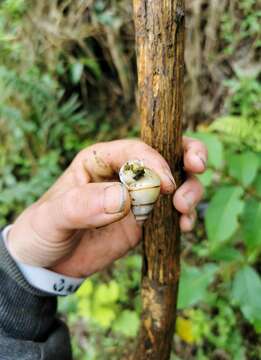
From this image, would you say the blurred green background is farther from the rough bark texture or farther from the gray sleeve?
the gray sleeve

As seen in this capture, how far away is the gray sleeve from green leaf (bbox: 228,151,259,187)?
75 centimetres

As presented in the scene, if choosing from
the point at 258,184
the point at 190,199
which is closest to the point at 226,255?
the point at 258,184

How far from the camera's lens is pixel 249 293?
4.69ft

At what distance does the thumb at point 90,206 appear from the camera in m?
0.82

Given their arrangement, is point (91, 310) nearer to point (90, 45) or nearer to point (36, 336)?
point (36, 336)

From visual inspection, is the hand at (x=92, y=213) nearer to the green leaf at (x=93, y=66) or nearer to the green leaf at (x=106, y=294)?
the green leaf at (x=106, y=294)

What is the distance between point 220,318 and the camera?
197 cm

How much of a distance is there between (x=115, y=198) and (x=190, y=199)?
0.90ft

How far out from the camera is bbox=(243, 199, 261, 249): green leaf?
1.34 meters

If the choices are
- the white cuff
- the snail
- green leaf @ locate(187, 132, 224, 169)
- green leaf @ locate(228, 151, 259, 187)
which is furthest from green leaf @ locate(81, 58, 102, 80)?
the snail

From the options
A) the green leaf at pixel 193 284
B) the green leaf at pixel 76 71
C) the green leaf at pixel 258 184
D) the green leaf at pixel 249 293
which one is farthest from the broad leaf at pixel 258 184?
the green leaf at pixel 76 71

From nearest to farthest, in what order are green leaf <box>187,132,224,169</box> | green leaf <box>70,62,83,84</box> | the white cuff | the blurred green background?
the white cuff < green leaf <box>187,132,224,169</box> < the blurred green background < green leaf <box>70,62,83,84</box>

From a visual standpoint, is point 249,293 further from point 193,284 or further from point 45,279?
point 45,279

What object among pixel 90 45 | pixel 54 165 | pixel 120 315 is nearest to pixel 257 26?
pixel 90 45
